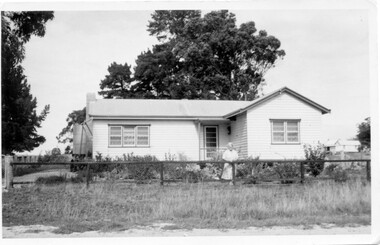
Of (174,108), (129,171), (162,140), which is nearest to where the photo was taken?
(129,171)

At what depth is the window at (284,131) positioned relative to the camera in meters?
23.8

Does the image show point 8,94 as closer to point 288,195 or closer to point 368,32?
point 288,195

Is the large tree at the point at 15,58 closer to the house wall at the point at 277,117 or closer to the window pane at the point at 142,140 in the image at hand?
the window pane at the point at 142,140

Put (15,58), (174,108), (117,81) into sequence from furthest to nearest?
(117,81), (174,108), (15,58)

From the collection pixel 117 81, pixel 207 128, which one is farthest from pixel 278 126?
pixel 117 81

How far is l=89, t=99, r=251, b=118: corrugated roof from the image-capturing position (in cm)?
2448

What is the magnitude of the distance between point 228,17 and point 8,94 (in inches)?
1256

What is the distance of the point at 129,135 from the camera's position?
24.5 meters

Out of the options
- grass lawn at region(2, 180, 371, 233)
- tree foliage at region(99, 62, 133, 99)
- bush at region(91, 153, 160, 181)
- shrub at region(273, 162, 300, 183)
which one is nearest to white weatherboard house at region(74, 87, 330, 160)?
bush at region(91, 153, 160, 181)

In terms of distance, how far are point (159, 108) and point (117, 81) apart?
21.3 meters

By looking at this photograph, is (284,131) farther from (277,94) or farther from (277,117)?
(277,94)

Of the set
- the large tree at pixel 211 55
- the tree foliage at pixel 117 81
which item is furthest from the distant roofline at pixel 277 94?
the tree foliage at pixel 117 81

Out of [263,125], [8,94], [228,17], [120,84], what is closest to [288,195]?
[8,94]

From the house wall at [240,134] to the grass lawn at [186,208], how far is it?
33.5ft
